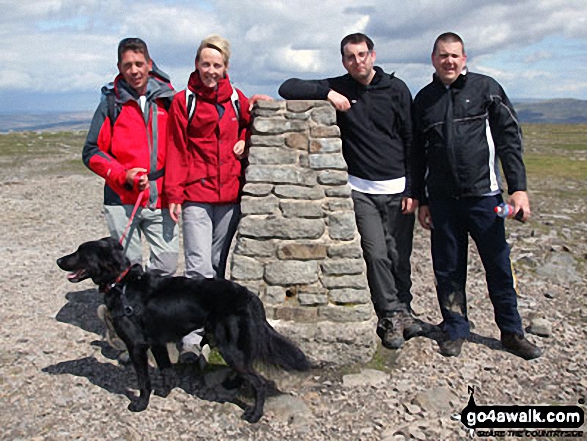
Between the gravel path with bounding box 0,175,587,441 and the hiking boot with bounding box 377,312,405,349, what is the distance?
12 centimetres

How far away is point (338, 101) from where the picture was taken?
18.8 ft

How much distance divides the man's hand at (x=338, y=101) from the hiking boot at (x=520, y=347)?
326cm

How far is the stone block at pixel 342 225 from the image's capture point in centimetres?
581

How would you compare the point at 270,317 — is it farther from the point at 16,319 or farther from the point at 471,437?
the point at 16,319

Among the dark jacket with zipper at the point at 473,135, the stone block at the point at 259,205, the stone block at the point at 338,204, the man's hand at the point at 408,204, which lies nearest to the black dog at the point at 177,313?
the stone block at the point at 259,205

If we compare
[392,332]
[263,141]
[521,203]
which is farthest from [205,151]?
[521,203]

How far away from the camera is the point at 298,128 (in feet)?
19.0

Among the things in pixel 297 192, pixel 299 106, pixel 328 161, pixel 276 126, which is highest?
pixel 299 106

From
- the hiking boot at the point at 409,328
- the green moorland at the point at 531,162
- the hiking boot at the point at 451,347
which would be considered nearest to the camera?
the hiking boot at the point at 451,347

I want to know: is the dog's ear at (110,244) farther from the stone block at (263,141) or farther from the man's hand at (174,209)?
the stone block at (263,141)

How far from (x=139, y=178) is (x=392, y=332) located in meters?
3.36

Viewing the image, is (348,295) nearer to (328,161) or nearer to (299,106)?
(328,161)

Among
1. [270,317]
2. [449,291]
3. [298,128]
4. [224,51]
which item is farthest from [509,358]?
Answer: [224,51]

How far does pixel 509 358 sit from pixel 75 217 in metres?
11.9
